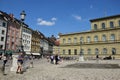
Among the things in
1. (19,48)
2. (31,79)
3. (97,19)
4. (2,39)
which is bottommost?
(31,79)

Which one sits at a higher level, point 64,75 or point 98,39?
point 98,39

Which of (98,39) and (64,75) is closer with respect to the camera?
(64,75)

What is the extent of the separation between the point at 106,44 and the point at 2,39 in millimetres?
34815

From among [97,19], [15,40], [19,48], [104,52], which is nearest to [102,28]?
[97,19]

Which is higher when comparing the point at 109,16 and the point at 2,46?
the point at 109,16

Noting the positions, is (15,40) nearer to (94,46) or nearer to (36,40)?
(36,40)

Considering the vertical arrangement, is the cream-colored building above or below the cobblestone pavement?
above

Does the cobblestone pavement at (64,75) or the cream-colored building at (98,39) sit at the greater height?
the cream-colored building at (98,39)

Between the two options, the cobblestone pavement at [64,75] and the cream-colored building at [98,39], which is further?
the cream-colored building at [98,39]

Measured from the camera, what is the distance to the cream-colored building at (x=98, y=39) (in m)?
52.0

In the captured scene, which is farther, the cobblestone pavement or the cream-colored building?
the cream-colored building

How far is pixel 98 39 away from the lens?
183ft

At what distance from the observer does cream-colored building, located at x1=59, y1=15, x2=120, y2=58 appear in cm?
5200

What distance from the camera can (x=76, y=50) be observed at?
6178 cm
